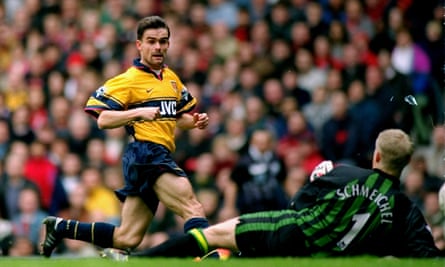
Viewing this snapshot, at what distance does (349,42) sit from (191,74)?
214 centimetres

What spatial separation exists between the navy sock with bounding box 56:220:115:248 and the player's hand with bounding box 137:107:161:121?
1.14m

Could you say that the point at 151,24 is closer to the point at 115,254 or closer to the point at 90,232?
the point at 90,232

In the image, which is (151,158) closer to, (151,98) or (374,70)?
(151,98)

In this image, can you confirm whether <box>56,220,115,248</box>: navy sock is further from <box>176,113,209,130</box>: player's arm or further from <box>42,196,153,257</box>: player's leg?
<box>176,113,209,130</box>: player's arm

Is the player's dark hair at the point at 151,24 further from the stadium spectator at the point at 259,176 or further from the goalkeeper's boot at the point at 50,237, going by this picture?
the stadium spectator at the point at 259,176

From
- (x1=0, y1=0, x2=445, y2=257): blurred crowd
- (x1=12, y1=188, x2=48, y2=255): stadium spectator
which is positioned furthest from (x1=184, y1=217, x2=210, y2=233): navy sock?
(x1=12, y1=188, x2=48, y2=255): stadium spectator

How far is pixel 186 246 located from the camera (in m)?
9.40

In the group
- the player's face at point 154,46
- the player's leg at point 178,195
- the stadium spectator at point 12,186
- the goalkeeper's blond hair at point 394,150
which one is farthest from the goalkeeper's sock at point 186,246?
the stadium spectator at point 12,186

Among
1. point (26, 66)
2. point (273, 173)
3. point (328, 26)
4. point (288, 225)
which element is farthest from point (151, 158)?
point (26, 66)

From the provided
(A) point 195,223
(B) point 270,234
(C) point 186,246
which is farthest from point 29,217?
(B) point 270,234

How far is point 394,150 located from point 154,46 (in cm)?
229

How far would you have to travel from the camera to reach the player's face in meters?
10.5

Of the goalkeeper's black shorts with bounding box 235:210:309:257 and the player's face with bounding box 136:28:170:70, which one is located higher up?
the player's face with bounding box 136:28:170:70

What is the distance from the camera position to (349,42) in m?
16.4
